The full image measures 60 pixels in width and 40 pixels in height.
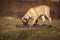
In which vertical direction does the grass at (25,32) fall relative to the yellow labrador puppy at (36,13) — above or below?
below

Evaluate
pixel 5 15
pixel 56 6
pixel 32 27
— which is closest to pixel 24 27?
pixel 32 27

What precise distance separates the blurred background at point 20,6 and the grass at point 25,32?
0.33 ft

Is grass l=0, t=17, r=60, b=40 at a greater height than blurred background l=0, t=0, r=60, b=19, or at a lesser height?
lesser

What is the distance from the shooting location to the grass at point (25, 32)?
8.86ft

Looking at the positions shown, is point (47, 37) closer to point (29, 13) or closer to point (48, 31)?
point (48, 31)

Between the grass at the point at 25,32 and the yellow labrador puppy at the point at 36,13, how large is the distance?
0.11 m

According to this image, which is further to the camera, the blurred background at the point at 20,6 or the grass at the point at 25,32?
the blurred background at the point at 20,6

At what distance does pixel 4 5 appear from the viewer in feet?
9.68

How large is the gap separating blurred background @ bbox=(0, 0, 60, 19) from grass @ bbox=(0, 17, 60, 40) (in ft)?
0.33

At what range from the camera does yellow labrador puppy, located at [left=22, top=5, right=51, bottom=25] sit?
2.87 meters

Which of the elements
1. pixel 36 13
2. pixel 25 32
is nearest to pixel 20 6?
pixel 36 13

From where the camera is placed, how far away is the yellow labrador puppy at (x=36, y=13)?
287 centimetres

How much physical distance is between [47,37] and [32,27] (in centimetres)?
25

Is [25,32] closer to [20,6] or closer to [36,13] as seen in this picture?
[36,13]
